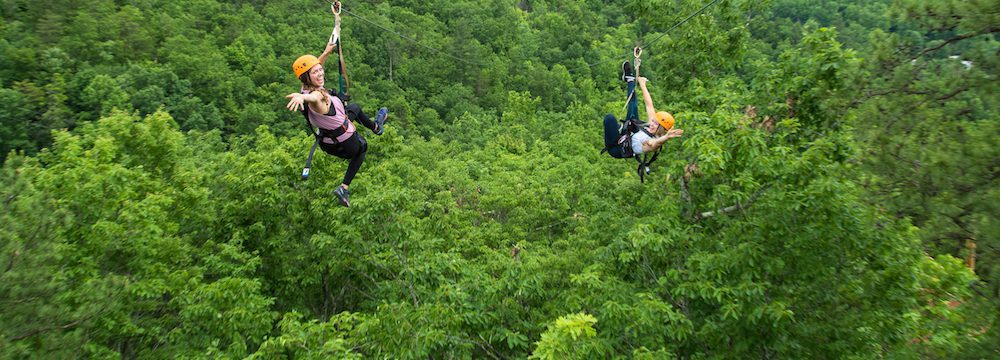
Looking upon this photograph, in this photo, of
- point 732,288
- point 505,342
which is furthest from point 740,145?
point 505,342

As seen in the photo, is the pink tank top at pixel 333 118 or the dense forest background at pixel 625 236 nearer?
the pink tank top at pixel 333 118

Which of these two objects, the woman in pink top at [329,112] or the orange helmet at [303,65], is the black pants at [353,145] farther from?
the orange helmet at [303,65]

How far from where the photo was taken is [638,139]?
24.8 feet

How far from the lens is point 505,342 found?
945 centimetres

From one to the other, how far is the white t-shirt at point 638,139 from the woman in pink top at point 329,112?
271 cm

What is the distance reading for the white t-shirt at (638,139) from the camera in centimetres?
752

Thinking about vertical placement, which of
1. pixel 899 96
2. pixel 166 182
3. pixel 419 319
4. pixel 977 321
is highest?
pixel 899 96

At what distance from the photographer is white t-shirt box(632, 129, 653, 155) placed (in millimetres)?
7520

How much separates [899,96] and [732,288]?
3.00m

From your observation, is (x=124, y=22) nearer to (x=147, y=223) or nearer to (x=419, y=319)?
(x=147, y=223)

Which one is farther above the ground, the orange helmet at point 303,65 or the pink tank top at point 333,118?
the orange helmet at point 303,65

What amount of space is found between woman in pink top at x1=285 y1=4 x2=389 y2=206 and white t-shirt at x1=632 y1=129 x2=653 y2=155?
2713mm

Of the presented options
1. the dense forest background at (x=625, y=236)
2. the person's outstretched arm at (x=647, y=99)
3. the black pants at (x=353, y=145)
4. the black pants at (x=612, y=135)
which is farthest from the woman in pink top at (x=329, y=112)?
the person's outstretched arm at (x=647, y=99)

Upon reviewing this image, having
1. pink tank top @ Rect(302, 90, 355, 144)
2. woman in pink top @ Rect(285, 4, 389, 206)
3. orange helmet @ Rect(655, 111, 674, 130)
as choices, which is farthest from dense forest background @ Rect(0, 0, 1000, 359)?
pink tank top @ Rect(302, 90, 355, 144)
